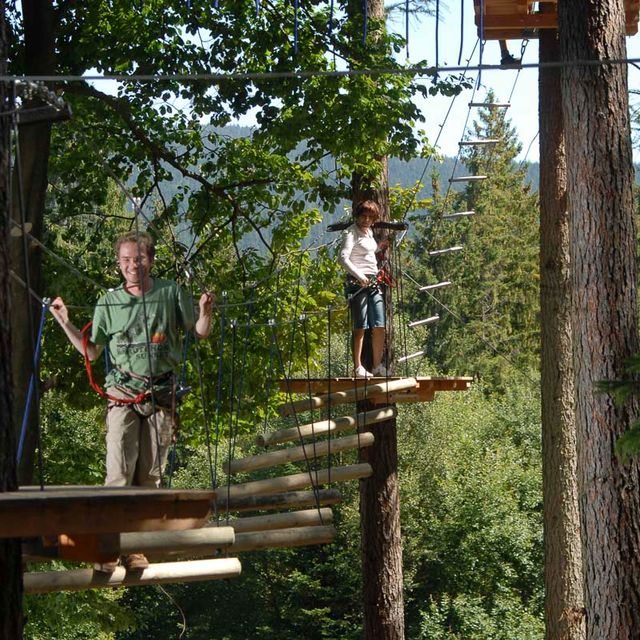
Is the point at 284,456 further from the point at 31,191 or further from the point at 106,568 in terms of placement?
the point at 31,191

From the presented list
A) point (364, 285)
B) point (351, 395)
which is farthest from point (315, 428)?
point (364, 285)

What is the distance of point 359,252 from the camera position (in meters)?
7.96

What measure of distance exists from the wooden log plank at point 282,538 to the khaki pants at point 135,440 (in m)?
0.68

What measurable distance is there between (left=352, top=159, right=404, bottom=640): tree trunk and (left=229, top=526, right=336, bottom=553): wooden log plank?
3615 millimetres

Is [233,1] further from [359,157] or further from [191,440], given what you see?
[191,440]

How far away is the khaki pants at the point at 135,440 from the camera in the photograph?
4.83m

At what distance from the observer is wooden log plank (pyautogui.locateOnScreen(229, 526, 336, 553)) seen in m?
5.46

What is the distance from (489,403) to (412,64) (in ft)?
64.4

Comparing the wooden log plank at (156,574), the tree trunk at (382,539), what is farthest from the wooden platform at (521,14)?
the wooden log plank at (156,574)

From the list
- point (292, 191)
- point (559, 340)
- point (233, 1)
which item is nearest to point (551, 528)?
point (559, 340)

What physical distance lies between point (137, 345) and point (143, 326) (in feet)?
0.24

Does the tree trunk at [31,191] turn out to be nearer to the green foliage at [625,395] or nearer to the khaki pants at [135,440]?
the khaki pants at [135,440]

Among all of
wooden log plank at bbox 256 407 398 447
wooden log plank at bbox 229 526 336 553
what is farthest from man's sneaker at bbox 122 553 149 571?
wooden log plank at bbox 256 407 398 447

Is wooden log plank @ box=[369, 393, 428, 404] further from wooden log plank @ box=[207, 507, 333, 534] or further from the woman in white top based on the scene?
wooden log plank @ box=[207, 507, 333, 534]
